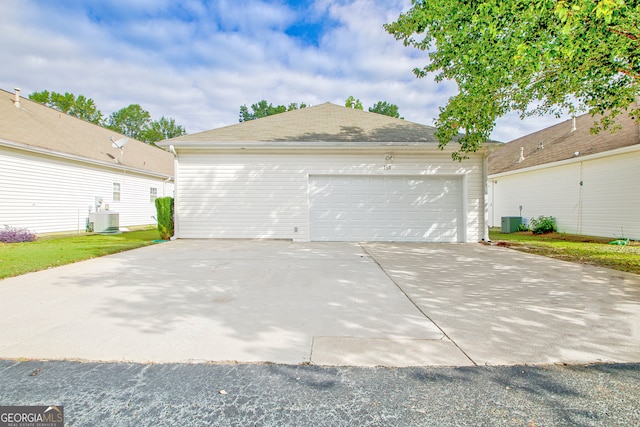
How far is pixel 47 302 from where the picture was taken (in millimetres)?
3553

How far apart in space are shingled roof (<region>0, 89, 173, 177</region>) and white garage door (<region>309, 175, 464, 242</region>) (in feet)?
33.0

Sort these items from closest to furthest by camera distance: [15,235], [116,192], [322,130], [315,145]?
1. [15,235]
2. [315,145]
3. [322,130]
4. [116,192]

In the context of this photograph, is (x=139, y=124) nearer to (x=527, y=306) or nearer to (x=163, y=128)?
(x=163, y=128)

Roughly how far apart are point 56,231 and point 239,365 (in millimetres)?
13193

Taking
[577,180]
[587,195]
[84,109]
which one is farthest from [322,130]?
[84,109]

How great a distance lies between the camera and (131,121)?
4934 centimetres

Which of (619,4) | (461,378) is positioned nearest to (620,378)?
(461,378)

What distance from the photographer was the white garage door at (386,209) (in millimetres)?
9492

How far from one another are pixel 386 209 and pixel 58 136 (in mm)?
13795

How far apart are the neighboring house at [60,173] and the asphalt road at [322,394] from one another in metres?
11.2

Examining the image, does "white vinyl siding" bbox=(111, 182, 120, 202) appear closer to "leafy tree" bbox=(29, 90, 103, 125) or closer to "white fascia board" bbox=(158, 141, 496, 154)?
"white fascia board" bbox=(158, 141, 496, 154)

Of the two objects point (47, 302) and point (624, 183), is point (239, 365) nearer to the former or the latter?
point (47, 302)

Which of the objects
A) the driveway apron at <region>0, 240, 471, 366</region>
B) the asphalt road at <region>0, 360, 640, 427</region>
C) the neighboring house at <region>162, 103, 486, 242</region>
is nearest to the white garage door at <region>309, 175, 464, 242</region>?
the neighboring house at <region>162, 103, 486, 242</region>

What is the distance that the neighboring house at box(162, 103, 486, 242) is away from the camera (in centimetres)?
946
